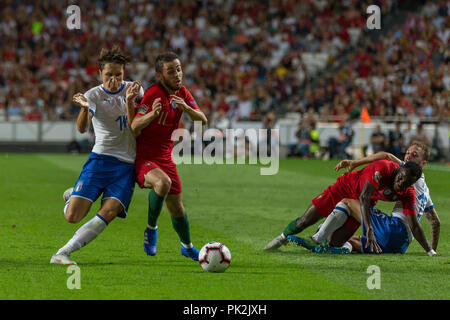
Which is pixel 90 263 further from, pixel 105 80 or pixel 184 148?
pixel 184 148

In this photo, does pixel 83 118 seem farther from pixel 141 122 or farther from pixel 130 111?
pixel 141 122

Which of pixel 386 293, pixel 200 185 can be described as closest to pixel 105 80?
pixel 386 293

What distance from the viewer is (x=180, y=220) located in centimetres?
788

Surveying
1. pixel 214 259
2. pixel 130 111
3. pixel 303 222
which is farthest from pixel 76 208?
pixel 303 222

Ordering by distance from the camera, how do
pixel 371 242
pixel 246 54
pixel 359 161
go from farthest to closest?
pixel 246 54, pixel 359 161, pixel 371 242

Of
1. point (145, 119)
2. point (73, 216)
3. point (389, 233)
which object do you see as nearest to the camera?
point (145, 119)

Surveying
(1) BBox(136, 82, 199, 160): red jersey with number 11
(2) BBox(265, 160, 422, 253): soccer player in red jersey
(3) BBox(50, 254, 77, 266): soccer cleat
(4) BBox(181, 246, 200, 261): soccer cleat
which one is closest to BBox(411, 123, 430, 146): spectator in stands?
(2) BBox(265, 160, 422, 253): soccer player in red jersey

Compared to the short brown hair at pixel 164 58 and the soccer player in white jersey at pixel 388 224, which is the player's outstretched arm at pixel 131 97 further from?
the soccer player in white jersey at pixel 388 224

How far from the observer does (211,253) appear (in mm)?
7262

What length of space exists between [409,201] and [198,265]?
236 cm

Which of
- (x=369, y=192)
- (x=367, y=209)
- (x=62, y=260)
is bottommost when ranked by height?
(x=62, y=260)

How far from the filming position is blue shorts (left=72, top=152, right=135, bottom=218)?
751 centimetres

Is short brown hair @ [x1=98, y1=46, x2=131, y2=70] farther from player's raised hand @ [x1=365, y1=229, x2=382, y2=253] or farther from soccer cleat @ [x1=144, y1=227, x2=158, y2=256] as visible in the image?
player's raised hand @ [x1=365, y1=229, x2=382, y2=253]

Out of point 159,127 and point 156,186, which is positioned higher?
point 159,127
